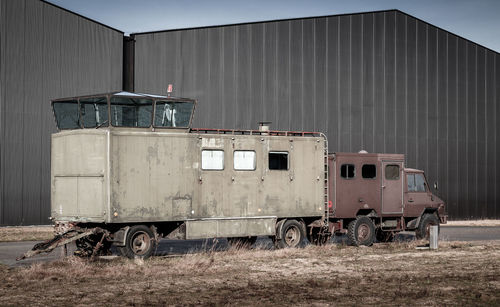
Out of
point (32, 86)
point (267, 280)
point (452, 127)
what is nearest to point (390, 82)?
point (452, 127)

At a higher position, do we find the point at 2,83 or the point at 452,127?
the point at 2,83

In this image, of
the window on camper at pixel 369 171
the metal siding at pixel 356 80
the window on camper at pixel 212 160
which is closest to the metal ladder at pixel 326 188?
the window on camper at pixel 369 171

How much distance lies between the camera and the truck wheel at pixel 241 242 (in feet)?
71.2

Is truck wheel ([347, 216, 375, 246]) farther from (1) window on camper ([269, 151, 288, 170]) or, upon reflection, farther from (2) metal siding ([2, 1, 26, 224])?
(2) metal siding ([2, 1, 26, 224])

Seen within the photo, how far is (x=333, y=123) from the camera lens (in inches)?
1545

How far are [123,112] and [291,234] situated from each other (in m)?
6.87

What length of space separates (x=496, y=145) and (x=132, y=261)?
35491 millimetres

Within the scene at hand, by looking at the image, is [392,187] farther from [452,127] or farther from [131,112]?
[452,127]

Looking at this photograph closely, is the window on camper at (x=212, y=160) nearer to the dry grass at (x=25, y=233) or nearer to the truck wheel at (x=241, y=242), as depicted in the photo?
the truck wheel at (x=241, y=242)

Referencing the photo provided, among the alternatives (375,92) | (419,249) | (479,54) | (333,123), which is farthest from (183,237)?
(479,54)

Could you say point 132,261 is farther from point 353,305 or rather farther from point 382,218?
point 382,218

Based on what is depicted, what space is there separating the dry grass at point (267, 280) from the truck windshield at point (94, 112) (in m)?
3.73

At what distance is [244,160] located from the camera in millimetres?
20828

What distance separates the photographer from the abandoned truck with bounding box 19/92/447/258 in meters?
18.5
